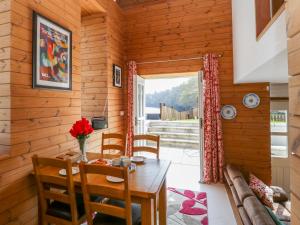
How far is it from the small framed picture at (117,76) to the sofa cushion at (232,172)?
2.63 metres

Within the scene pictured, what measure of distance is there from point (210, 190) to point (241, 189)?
989 millimetres

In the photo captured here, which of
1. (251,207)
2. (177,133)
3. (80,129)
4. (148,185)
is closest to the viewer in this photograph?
(148,185)

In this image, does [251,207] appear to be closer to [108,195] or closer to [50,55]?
[108,195]

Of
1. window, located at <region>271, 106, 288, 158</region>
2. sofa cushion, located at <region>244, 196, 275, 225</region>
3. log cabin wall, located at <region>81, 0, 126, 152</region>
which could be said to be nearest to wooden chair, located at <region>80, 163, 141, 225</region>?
sofa cushion, located at <region>244, 196, 275, 225</region>

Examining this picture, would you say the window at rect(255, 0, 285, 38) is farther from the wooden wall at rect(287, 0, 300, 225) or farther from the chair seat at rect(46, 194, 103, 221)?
the chair seat at rect(46, 194, 103, 221)

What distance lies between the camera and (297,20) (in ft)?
2.42

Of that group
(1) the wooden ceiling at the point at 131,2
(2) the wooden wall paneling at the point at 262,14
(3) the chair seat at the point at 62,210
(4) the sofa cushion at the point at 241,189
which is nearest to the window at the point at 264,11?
(2) the wooden wall paneling at the point at 262,14

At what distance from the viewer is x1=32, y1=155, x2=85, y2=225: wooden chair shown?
160 centimetres

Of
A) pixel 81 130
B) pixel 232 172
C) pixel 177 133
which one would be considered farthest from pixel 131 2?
pixel 177 133

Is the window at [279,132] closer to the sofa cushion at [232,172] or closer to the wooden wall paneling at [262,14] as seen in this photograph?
the sofa cushion at [232,172]

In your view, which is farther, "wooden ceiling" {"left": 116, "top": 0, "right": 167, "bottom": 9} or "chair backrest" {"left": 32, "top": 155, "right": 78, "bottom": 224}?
"wooden ceiling" {"left": 116, "top": 0, "right": 167, "bottom": 9}

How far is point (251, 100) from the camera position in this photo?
11.6 feet

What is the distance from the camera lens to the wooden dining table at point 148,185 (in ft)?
4.93

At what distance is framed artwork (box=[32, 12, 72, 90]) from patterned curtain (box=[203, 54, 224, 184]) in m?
2.39
